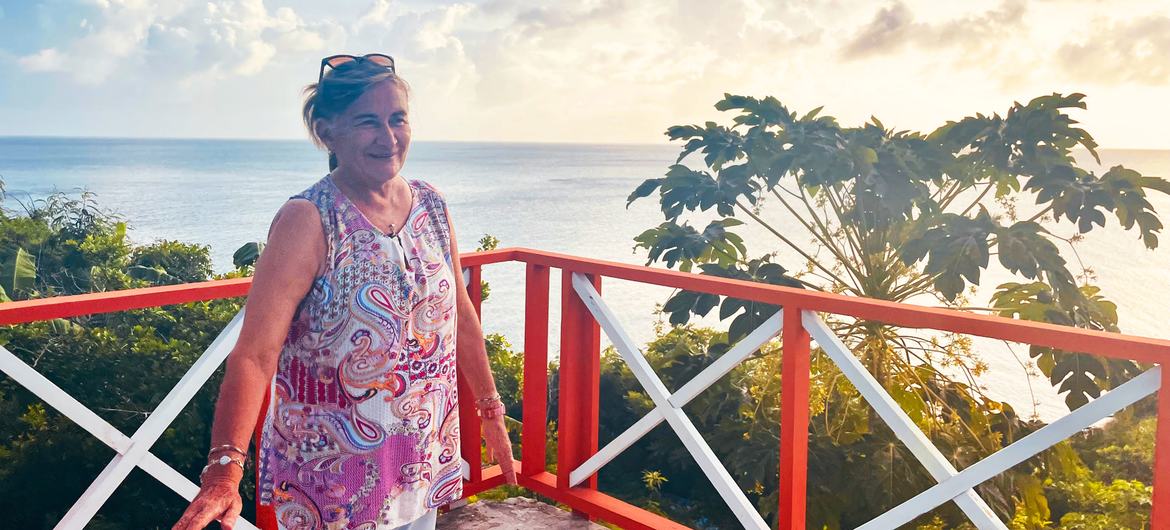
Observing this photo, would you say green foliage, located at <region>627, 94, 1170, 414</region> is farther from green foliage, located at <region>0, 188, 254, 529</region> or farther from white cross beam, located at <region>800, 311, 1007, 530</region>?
green foliage, located at <region>0, 188, 254, 529</region>

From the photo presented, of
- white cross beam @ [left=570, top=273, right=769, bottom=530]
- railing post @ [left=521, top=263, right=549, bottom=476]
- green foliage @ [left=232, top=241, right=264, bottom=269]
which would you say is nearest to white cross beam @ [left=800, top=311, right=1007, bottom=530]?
white cross beam @ [left=570, top=273, right=769, bottom=530]

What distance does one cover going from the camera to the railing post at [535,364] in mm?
2666

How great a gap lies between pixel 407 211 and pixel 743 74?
1109 inches

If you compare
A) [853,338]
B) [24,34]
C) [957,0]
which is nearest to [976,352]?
[853,338]

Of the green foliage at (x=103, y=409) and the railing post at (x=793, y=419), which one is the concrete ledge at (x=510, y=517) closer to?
the railing post at (x=793, y=419)

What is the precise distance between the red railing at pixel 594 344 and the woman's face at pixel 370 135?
815mm

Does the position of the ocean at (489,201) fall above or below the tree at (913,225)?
below

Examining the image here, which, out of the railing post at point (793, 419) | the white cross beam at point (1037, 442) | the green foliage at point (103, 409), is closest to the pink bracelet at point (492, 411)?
the railing post at point (793, 419)

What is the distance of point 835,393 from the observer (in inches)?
157

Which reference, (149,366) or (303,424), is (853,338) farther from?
(149,366)

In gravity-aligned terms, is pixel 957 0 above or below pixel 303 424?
above

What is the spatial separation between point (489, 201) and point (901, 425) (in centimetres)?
2993

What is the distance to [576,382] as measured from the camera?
2637mm

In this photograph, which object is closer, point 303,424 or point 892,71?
point 303,424
